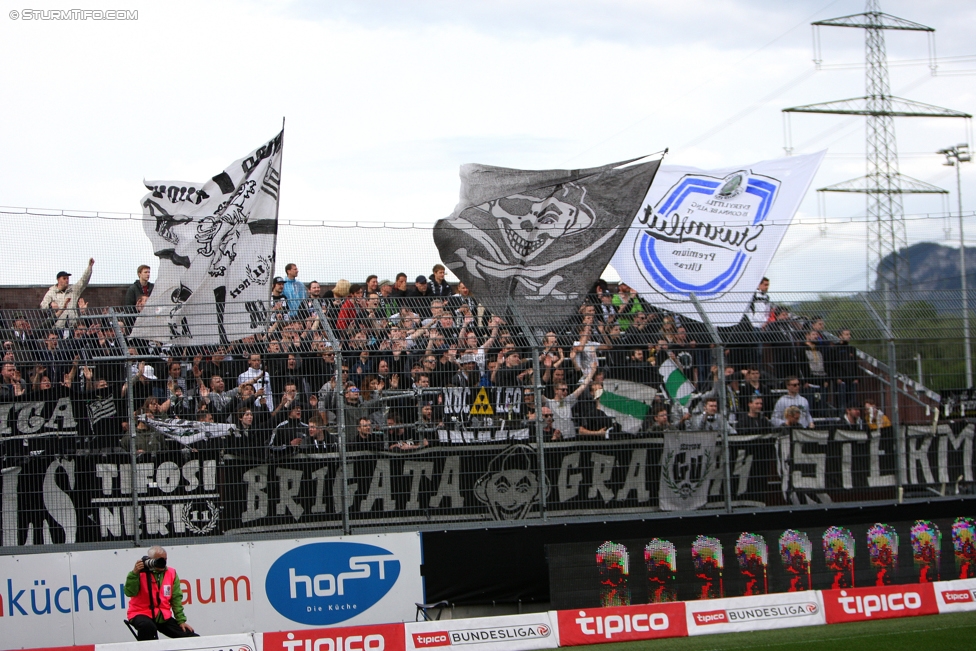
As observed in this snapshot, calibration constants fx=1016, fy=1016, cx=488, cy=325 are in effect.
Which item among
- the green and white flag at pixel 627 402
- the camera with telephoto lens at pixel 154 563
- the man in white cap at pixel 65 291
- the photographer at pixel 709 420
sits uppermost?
the man in white cap at pixel 65 291

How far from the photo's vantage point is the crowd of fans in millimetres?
9891

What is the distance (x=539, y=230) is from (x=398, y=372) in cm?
287

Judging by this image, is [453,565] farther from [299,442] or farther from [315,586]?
[299,442]

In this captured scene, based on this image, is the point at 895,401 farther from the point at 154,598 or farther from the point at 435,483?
the point at 154,598

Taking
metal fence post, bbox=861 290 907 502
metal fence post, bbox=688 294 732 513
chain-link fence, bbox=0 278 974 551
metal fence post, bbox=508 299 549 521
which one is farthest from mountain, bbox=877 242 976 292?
metal fence post, bbox=508 299 549 521

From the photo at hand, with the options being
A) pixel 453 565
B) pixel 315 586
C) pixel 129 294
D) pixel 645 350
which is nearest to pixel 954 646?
pixel 645 350

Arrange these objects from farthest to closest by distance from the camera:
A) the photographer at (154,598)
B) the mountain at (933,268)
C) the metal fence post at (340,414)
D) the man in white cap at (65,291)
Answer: the mountain at (933,268) → the man in white cap at (65,291) → the metal fence post at (340,414) → the photographer at (154,598)

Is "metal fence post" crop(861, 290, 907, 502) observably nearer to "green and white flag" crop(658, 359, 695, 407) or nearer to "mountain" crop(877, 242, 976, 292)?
"mountain" crop(877, 242, 976, 292)

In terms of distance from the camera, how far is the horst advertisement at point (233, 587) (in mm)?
9688

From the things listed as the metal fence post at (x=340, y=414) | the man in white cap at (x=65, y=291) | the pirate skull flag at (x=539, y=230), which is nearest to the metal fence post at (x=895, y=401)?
the pirate skull flag at (x=539, y=230)

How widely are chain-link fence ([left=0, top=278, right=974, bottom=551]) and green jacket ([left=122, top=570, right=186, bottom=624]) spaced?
2.47ft

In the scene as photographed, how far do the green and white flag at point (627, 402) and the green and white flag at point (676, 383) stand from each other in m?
0.22

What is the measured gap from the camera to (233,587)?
10055 mm

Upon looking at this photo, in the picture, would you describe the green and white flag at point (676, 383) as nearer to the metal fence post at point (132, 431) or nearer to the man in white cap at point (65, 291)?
the metal fence post at point (132, 431)
